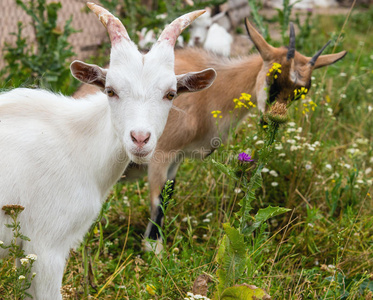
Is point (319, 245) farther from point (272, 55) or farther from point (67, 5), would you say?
point (67, 5)

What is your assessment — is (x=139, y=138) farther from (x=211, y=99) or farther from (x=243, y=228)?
(x=211, y=99)

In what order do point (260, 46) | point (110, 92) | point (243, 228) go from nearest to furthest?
point (110, 92), point (243, 228), point (260, 46)

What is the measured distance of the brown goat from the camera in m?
3.86

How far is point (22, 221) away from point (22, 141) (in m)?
0.43

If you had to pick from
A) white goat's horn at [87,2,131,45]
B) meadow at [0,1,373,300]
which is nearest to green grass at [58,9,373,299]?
meadow at [0,1,373,300]

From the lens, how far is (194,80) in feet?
9.21

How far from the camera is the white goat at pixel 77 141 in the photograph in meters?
2.50

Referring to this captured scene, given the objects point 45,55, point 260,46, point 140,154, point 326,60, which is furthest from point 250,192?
point 45,55

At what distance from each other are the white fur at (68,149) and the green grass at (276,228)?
0.54 metres

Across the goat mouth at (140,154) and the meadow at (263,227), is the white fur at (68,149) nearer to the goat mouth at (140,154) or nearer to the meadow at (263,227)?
the goat mouth at (140,154)

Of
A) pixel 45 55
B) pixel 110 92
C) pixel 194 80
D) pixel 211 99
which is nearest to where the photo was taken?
pixel 110 92

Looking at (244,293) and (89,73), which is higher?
(89,73)

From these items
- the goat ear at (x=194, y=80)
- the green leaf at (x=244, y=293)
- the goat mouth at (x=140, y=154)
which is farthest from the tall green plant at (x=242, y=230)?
the goat ear at (x=194, y=80)

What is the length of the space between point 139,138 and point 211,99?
1.81m
